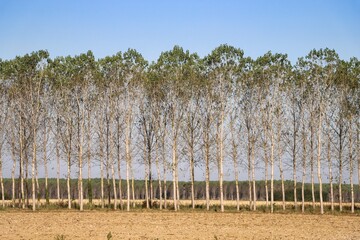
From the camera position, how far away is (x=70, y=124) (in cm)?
4844

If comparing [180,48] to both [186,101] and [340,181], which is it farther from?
[340,181]

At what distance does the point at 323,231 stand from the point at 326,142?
2173 centimetres

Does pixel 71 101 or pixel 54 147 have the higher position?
pixel 71 101

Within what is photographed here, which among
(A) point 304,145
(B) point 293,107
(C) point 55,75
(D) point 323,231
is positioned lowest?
(D) point 323,231

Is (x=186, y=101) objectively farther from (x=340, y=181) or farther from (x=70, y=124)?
(x=340, y=181)

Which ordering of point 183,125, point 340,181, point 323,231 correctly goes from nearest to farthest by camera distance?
point 323,231, point 340,181, point 183,125

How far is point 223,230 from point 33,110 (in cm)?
2724

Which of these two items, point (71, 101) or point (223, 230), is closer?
point (223, 230)

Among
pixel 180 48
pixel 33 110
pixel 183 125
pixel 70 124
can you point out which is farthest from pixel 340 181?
pixel 33 110

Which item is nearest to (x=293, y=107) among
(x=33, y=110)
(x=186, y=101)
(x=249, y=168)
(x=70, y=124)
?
(x=249, y=168)

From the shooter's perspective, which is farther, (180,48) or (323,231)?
(180,48)

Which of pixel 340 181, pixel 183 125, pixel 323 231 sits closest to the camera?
pixel 323 231

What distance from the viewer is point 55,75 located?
48469mm

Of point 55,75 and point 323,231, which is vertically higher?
point 55,75
